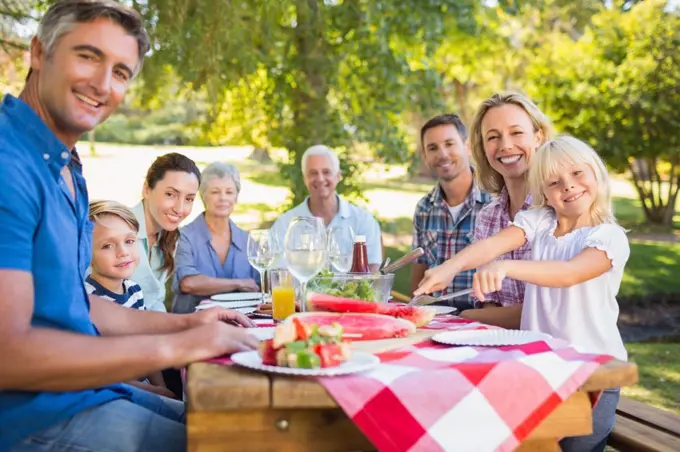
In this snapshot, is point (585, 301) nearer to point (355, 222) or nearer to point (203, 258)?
point (203, 258)

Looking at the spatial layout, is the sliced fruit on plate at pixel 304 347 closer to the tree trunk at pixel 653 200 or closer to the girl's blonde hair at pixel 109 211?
the girl's blonde hair at pixel 109 211

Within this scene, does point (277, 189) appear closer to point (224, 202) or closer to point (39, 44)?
point (224, 202)

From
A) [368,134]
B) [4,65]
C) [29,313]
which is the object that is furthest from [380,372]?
[368,134]

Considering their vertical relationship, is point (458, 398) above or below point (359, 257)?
below

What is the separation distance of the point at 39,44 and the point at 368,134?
754 cm

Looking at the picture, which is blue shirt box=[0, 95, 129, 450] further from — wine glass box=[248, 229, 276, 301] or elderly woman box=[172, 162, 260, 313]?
elderly woman box=[172, 162, 260, 313]

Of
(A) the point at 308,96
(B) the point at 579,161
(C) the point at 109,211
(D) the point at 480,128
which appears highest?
(A) the point at 308,96

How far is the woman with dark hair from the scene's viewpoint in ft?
16.0

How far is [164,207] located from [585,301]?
2768 mm

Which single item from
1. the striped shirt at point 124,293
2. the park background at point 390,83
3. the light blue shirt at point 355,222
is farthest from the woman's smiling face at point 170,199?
the park background at point 390,83

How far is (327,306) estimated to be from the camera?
2.91 m

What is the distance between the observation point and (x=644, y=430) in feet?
10.3

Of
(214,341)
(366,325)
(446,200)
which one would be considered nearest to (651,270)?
(446,200)

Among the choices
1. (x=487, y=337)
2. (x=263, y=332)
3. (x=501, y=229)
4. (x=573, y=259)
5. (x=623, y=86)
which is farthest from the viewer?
(x=623, y=86)
